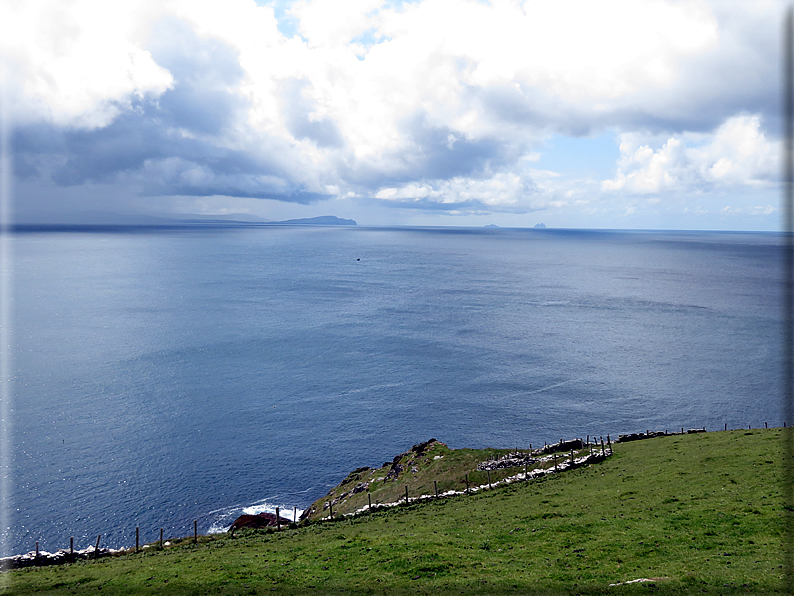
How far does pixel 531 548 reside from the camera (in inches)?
1240

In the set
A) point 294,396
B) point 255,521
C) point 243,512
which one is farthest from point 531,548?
point 294,396

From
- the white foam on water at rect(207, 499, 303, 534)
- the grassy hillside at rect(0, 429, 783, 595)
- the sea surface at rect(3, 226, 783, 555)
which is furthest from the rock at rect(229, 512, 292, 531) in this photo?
the grassy hillside at rect(0, 429, 783, 595)

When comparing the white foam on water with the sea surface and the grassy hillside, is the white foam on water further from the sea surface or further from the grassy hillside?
the grassy hillside

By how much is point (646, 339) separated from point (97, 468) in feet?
467

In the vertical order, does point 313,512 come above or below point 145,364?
below

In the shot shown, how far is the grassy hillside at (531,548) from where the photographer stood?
25922mm

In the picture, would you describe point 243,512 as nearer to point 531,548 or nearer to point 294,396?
point 294,396

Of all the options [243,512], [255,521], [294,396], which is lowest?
[243,512]

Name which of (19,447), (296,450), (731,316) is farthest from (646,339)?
(19,447)

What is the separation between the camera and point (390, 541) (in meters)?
34.7

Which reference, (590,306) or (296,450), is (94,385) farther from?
(590,306)

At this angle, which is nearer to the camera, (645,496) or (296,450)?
(645,496)

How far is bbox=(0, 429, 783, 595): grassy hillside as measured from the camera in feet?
85.0

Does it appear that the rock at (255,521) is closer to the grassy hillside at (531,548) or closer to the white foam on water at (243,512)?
the white foam on water at (243,512)
